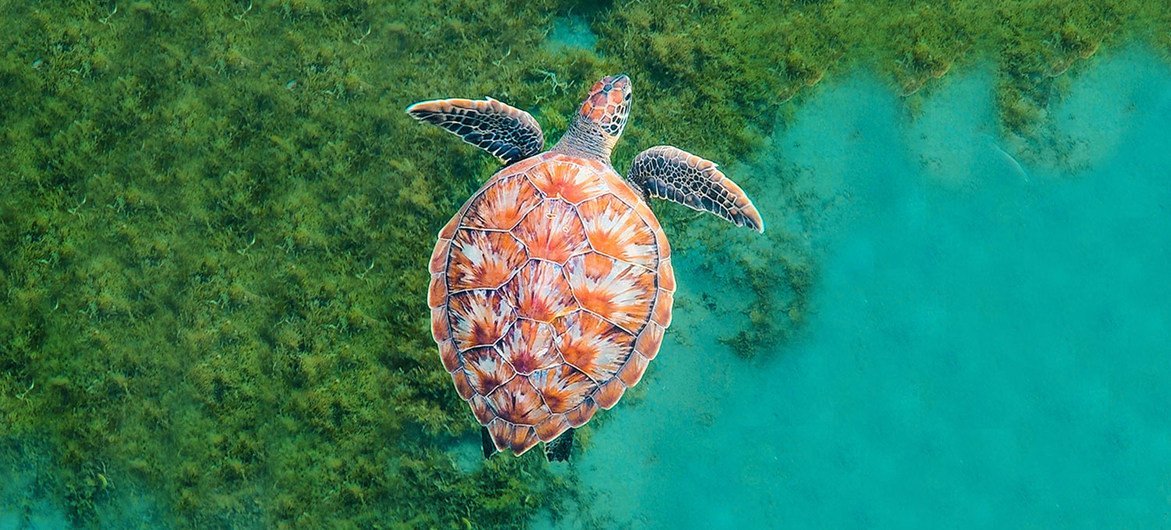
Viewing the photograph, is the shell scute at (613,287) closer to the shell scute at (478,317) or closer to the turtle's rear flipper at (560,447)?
the shell scute at (478,317)

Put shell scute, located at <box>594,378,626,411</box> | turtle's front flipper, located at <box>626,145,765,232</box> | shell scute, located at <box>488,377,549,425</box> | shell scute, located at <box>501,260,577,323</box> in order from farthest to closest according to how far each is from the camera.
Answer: turtle's front flipper, located at <box>626,145,765,232</box> < shell scute, located at <box>594,378,626,411</box> < shell scute, located at <box>488,377,549,425</box> < shell scute, located at <box>501,260,577,323</box>

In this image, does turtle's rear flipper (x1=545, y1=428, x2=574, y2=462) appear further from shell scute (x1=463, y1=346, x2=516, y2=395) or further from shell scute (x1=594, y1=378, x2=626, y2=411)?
shell scute (x1=463, y1=346, x2=516, y2=395)

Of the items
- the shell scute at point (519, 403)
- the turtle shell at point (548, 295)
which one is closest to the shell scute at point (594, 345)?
the turtle shell at point (548, 295)

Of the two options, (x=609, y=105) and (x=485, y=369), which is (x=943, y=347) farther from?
(x=485, y=369)

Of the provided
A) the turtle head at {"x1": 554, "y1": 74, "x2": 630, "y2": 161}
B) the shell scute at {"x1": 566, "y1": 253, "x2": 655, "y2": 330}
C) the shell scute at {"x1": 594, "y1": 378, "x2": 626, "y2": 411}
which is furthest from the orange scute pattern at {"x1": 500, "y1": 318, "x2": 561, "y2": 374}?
the turtle head at {"x1": 554, "y1": 74, "x2": 630, "y2": 161}

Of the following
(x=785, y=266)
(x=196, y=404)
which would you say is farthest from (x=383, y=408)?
(x=785, y=266)

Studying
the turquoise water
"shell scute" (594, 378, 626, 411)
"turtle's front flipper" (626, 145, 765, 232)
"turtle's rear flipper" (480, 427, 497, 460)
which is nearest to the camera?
"shell scute" (594, 378, 626, 411)

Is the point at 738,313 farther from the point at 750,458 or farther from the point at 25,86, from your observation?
the point at 25,86

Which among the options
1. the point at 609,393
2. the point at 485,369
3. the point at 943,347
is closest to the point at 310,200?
the point at 485,369
